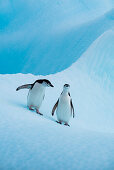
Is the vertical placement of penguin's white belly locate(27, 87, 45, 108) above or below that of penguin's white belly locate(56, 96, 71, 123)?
above

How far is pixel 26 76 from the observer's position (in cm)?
586

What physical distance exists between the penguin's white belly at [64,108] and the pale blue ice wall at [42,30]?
8900 mm

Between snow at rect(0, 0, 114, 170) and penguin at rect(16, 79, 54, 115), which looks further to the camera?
penguin at rect(16, 79, 54, 115)

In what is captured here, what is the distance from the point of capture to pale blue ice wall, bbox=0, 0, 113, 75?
43.9 ft

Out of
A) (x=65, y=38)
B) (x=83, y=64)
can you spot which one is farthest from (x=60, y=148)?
(x=65, y=38)

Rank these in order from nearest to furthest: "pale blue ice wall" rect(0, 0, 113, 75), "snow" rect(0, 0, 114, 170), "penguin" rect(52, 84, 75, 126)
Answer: "snow" rect(0, 0, 114, 170) < "penguin" rect(52, 84, 75, 126) < "pale blue ice wall" rect(0, 0, 113, 75)

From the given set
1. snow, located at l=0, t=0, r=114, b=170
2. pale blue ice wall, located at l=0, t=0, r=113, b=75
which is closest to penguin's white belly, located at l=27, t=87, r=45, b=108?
snow, located at l=0, t=0, r=114, b=170

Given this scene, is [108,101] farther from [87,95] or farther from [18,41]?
[18,41]

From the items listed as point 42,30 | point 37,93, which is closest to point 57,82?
point 37,93

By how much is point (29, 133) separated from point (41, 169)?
0.50 metres

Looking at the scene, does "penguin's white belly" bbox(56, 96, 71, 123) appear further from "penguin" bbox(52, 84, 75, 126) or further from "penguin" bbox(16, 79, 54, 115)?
"penguin" bbox(16, 79, 54, 115)

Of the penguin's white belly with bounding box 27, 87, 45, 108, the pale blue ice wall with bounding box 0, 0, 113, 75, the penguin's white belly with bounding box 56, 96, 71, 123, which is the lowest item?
the penguin's white belly with bounding box 56, 96, 71, 123

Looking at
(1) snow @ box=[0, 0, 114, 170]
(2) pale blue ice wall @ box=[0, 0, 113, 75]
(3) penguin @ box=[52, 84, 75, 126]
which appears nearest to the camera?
(1) snow @ box=[0, 0, 114, 170]

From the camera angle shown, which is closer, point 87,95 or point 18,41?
point 87,95
